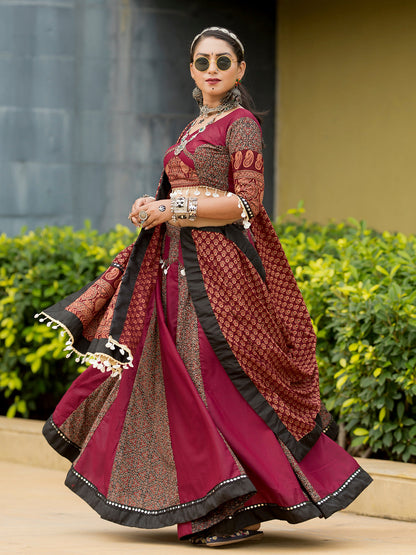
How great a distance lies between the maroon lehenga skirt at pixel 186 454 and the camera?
4.38m

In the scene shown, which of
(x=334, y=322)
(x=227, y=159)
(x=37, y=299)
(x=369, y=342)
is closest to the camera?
(x=227, y=159)

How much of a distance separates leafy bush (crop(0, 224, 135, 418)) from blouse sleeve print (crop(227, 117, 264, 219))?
286 centimetres

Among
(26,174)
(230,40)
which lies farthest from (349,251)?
(26,174)

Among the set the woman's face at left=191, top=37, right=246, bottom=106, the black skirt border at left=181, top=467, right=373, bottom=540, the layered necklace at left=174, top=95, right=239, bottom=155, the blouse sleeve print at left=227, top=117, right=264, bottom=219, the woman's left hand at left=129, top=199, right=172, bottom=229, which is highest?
the woman's face at left=191, top=37, right=246, bottom=106

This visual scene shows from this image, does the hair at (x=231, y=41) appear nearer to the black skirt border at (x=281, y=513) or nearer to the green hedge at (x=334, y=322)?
the green hedge at (x=334, y=322)

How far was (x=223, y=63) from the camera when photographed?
4.70 metres

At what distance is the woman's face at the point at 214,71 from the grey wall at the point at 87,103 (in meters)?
4.64

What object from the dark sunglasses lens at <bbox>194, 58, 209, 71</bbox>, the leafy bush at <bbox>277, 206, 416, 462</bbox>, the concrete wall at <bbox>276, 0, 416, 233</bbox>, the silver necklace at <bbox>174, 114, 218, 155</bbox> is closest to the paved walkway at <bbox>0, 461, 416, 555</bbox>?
the leafy bush at <bbox>277, 206, 416, 462</bbox>

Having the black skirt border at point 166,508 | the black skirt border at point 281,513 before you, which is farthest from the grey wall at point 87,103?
the black skirt border at point 281,513

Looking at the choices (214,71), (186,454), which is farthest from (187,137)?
(186,454)

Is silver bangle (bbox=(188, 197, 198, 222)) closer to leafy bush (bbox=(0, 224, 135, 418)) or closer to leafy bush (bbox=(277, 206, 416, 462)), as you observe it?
leafy bush (bbox=(277, 206, 416, 462))

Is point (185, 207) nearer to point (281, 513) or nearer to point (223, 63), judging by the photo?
point (223, 63)

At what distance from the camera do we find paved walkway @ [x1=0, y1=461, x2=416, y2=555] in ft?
14.5

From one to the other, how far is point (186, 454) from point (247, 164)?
3.79 feet
